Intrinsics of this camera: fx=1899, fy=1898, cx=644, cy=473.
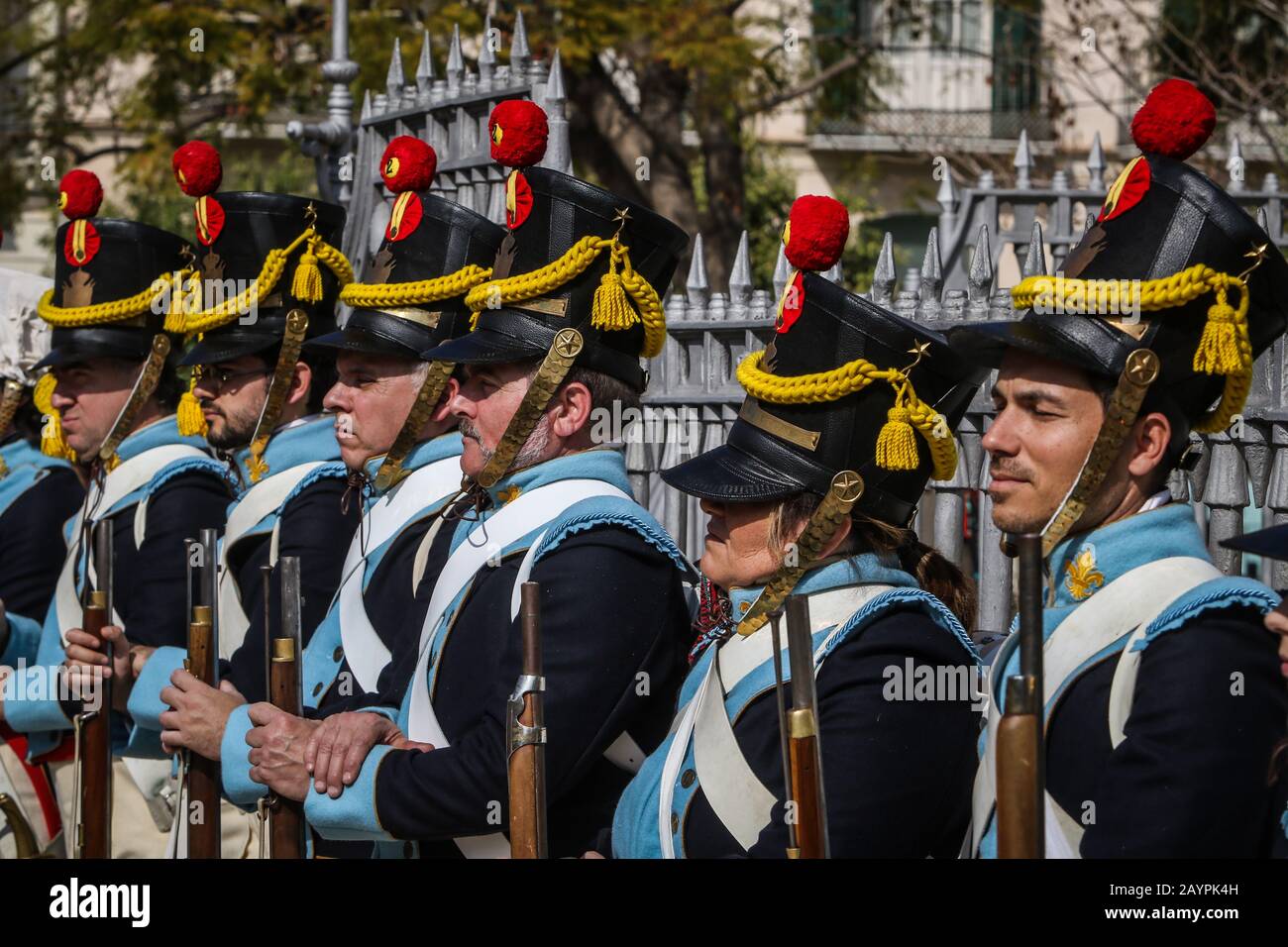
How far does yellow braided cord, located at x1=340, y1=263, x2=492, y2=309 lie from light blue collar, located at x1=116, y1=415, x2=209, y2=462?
1.29 metres

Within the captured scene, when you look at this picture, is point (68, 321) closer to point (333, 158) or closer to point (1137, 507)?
point (333, 158)

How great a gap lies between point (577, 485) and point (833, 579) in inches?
30.4

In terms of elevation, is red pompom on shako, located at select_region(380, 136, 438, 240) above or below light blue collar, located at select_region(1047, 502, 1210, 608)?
above

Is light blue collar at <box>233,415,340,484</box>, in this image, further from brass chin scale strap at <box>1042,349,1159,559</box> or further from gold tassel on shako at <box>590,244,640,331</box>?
brass chin scale strap at <box>1042,349,1159,559</box>

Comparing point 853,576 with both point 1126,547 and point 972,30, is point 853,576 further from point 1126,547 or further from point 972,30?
point 972,30

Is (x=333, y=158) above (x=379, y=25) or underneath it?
underneath

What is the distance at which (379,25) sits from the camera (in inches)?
520

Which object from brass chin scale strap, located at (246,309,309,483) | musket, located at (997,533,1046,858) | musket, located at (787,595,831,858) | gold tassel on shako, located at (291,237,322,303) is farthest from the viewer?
gold tassel on shako, located at (291,237,322,303)

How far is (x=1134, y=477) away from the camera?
3191mm

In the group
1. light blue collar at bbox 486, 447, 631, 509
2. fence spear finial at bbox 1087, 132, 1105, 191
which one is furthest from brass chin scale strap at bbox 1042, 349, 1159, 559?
fence spear finial at bbox 1087, 132, 1105, 191

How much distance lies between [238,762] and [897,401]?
5.49 feet

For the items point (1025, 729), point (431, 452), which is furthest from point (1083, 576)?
point (431, 452)

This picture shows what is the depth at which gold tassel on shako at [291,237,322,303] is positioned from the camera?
5664 millimetres
